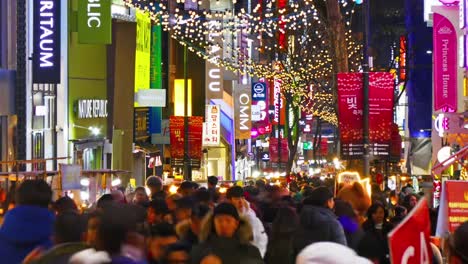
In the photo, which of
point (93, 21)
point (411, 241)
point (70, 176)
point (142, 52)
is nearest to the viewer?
point (411, 241)

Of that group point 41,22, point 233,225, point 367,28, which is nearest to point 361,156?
point 367,28

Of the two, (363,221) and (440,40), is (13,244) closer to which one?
(363,221)

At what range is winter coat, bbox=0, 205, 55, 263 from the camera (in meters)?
8.84

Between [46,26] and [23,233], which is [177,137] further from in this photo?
[23,233]

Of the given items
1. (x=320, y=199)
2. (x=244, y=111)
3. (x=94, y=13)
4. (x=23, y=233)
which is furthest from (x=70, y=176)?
(x=244, y=111)

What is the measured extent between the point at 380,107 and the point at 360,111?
40cm

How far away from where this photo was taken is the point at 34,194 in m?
9.18

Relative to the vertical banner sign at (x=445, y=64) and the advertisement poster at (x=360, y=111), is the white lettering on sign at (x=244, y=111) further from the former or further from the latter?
the advertisement poster at (x=360, y=111)

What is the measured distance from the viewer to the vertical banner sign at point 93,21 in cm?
3166

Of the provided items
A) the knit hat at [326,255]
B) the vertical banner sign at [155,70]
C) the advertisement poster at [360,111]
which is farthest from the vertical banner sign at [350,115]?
the vertical banner sign at [155,70]

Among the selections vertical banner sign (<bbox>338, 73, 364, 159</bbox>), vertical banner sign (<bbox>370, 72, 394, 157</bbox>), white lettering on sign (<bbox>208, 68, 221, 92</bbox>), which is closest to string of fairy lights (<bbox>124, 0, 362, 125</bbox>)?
white lettering on sign (<bbox>208, 68, 221, 92</bbox>)

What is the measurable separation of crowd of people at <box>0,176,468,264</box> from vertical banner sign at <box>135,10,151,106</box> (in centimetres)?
3026

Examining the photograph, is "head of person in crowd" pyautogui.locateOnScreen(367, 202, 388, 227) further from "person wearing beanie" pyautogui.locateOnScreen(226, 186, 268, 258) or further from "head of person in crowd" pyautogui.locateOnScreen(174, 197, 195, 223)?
"head of person in crowd" pyautogui.locateOnScreen(174, 197, 195, 223)

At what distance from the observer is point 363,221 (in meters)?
15.0
